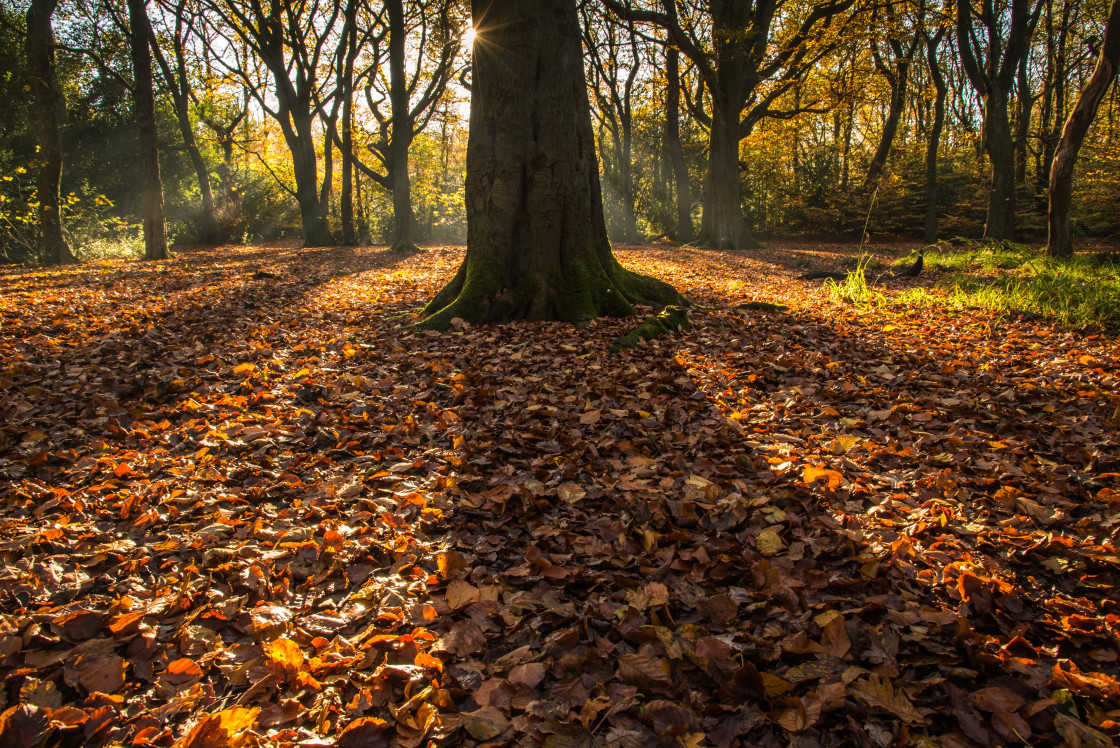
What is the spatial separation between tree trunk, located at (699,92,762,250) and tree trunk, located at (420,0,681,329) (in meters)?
10.9

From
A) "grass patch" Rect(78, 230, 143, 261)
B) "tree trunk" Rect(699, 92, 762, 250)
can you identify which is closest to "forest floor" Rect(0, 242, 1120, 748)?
"tree trunk" Rect(699, 92, 762, 250)

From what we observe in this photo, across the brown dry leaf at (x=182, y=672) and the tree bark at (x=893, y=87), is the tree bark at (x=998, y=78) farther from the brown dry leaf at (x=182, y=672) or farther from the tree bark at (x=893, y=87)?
the brown dry leaf at (x=182, y=672)

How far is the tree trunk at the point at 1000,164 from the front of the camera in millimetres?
12578

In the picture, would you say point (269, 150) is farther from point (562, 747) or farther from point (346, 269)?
point (562, 747)

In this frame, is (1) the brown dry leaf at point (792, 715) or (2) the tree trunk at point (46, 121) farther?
(2) the tree trunk at point (46, 121)

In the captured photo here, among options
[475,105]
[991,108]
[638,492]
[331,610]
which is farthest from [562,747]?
[991,108]

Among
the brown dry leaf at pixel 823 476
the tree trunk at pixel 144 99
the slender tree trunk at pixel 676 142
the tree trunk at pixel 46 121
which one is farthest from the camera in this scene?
the slender tree trunk at pixel 676 142

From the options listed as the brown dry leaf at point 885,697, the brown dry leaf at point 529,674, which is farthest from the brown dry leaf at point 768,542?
the brown dry leaf at point 529,674

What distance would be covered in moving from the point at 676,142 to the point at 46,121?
748 inches

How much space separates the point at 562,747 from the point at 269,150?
4420 centimetres

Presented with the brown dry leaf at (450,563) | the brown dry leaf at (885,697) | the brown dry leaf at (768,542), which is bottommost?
the brown dry leaf at (885,697)

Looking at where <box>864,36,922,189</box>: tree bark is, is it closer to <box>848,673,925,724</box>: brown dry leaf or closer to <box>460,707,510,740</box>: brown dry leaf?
<box>848,673,925,724</box>: brown dry leaf

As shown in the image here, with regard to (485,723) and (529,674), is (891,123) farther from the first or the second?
(485,723)

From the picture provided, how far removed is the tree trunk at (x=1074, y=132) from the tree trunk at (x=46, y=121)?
1813cm
